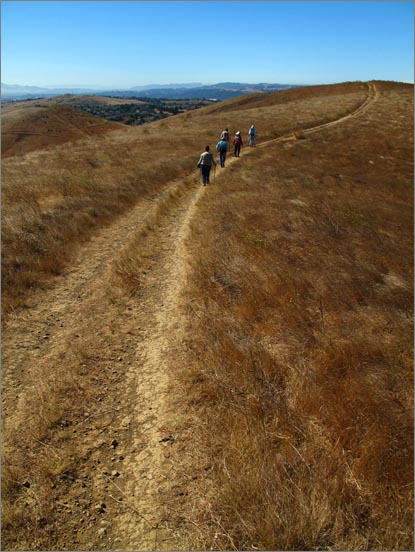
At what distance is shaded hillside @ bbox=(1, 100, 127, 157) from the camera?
102 meters

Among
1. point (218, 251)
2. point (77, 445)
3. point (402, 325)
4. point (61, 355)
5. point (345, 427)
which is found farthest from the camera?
point (218, 251)

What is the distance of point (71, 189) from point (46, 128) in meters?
125

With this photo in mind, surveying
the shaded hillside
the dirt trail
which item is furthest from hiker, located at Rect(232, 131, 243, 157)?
the shaded hillside

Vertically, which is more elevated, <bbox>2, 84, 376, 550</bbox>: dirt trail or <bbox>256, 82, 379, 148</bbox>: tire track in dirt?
<bbox>256, 82, 379, 148</bbox>: tire track in dirt

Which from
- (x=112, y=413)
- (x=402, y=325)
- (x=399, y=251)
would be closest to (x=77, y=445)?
(x=112, y=413)

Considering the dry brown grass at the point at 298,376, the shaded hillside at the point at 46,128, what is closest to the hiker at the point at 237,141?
the dry brown grass at the point at 298,376

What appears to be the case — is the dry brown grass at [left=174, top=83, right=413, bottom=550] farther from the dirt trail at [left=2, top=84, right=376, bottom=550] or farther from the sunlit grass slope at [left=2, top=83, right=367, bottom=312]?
the sunlit grass slope at [left=2, top=83, right=367, bottom=312]

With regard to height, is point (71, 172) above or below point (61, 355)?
above

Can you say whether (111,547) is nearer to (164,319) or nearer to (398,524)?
(398,524)

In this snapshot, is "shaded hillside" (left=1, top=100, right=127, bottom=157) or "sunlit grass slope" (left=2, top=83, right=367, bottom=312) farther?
"shaded hillside" (left=1, top=100, right=127, bottom=157)

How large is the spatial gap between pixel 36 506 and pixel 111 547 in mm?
1168

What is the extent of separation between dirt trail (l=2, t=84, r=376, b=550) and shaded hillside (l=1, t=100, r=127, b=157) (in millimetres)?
94961

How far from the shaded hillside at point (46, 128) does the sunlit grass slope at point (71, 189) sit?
71.8 m

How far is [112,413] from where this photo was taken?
6.16m
